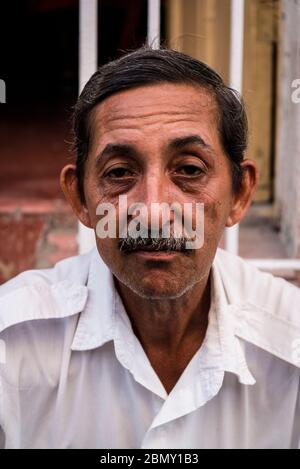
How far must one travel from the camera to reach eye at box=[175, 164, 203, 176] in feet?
5.89

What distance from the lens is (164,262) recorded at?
1723mm

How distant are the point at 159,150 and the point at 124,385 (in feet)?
2.07

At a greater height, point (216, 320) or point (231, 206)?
point (231, 206)

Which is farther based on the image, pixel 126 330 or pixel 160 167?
pixel 126 330

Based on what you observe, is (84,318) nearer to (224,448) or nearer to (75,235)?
(224,448)

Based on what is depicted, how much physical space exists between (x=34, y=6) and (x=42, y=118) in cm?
189

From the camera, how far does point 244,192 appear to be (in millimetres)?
2059

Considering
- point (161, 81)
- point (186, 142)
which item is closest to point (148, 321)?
point (186, 142)

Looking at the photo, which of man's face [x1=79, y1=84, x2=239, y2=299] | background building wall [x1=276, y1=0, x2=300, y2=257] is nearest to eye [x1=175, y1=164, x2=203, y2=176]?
man's face [x1=79, y1=84, x2=239, y2=299]

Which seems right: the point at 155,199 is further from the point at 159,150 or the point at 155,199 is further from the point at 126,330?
the point at 126,330

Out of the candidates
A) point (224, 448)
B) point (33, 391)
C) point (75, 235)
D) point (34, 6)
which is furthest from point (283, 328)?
point (34, 6)

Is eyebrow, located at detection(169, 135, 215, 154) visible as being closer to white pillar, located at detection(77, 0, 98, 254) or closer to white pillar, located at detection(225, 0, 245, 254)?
white pillar, located at detection(225, 0, 245, 254)

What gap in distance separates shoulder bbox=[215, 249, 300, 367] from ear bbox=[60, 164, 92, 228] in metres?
0.42

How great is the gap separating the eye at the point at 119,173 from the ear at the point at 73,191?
238mm
